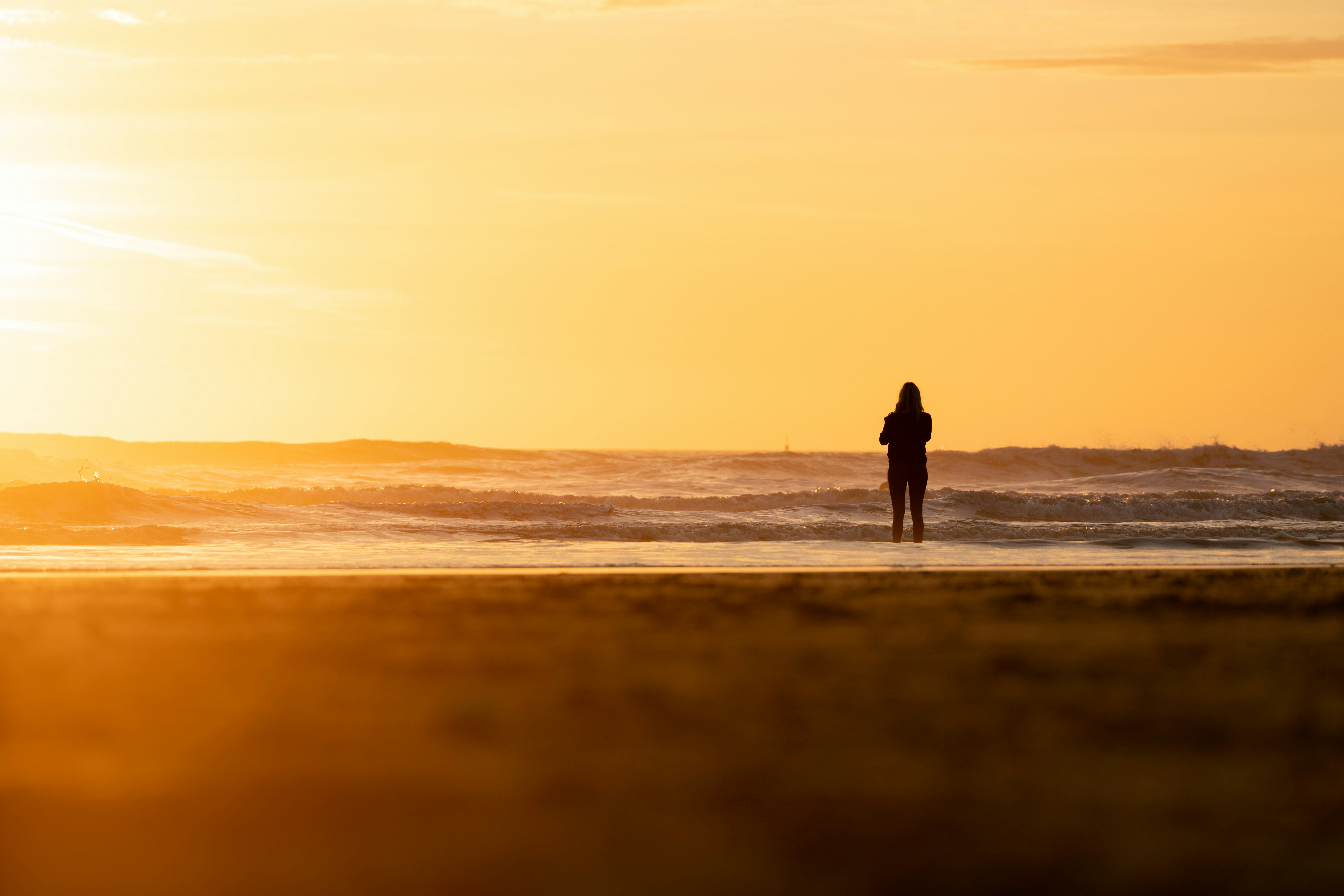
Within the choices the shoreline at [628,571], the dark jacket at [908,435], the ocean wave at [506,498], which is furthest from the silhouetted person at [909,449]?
the ocean wave at [506,498]

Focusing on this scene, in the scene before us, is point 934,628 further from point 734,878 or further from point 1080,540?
point 1080,540

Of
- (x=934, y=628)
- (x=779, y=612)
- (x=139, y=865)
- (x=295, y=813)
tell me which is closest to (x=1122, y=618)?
(x=934, y=628)

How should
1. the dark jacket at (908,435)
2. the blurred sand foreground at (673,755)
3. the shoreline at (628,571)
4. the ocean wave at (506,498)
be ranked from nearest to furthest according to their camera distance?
the blurred sand foreground at (673,755)
the shoreline at (628,571)
the dark jacket at (908,435)
the ocean wave at (506,498)

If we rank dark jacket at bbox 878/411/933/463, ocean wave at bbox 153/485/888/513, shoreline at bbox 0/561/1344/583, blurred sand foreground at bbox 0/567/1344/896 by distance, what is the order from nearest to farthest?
blurred sand foreground at bbox 0/567/1344/896
shoreline at bbox 0/561/1344/583
dark jacket at bbox 878/411/933/463
ocean wave at bbox 153/485/888/513

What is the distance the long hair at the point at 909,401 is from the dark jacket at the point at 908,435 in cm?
8

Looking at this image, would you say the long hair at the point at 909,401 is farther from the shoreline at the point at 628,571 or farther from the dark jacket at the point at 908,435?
the shoreline at the point at 628,571

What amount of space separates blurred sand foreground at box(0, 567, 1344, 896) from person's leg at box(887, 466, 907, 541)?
7.19 meters

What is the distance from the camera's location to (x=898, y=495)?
1209cm

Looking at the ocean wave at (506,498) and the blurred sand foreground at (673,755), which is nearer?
the blurred sand foreground at (673,755)

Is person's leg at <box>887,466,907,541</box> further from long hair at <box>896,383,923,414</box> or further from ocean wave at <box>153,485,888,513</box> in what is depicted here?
ocean wave at <box>153,485,888,513</box>

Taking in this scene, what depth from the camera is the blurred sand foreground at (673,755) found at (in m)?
1.63

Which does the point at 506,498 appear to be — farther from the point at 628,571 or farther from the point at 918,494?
the point at 628,571

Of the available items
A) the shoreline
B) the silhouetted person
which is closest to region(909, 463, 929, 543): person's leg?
the silhouetted person

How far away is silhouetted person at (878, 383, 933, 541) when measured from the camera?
11.8 m
